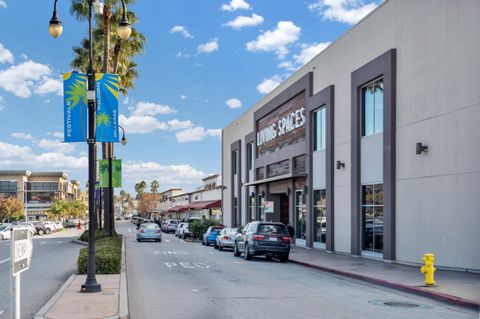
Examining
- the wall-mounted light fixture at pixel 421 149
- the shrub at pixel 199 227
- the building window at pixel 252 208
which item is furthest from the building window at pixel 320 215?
the shrub at pixel 199 227

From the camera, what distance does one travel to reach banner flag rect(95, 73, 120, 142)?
13.3 metres

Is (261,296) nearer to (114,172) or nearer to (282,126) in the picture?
(114,172)

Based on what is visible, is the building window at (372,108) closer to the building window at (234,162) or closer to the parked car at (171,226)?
the building window at (234,162)

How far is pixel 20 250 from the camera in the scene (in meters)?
7.54

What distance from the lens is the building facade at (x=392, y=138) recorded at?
18.0 metres

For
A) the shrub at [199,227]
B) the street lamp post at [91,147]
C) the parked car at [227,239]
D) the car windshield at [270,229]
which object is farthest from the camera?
the shrub at [199,227]

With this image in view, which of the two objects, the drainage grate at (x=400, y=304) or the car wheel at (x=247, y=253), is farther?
the car wheel at (x=247, y=253)

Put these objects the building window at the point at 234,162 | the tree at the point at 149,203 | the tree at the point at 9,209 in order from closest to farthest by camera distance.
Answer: the building window at the point at 234,162
the tree at the point at 9,209
the tree at the point at 149,203

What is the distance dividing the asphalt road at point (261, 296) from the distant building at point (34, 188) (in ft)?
389

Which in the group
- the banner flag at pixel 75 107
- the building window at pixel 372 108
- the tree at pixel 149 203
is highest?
the building window at pixel 372 108

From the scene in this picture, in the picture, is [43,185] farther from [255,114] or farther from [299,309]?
[299,309]

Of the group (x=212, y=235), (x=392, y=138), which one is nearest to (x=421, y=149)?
(x=392, y=138)

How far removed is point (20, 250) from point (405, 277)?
1226cm

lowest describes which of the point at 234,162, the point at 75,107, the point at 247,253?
the point at 247,253
